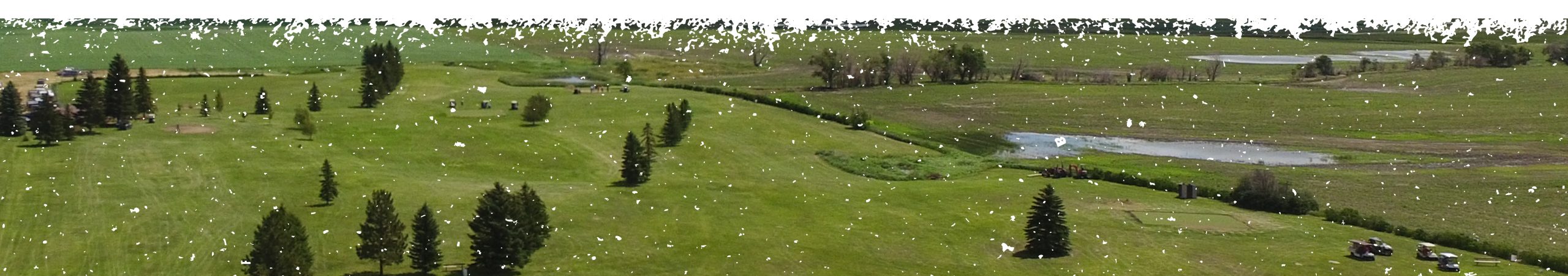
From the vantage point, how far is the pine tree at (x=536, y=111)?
4449 inches

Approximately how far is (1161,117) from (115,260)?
88782 mm

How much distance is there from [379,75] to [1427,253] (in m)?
96.5

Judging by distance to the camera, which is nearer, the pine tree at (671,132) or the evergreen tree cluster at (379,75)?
the pine tree at (671,132)

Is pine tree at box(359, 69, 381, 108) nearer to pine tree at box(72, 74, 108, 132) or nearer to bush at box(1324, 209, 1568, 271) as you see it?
pine tree at box(72, 74, 108, 132)

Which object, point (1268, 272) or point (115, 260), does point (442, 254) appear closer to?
point (115, 260)

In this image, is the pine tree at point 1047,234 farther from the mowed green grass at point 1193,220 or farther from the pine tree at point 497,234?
the pine tree at point 497,234

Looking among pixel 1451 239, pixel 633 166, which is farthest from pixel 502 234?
pixel 1451 239

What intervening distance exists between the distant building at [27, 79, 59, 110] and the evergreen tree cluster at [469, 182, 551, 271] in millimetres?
54283

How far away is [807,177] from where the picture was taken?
89.1m

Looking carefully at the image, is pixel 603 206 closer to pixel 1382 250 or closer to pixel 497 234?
A: pixel 497 234

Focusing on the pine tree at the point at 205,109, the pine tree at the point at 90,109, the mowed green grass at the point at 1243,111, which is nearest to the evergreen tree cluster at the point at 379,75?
the pine tree at the point at 205,109

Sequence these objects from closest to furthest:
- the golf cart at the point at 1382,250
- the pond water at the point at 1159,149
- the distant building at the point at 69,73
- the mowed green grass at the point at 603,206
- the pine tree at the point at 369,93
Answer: the mowed green grass at the point at 603,206
the golf cart at the point at 1382,250
the pond water at the point at 1159,149
the pine tree at the point at 369,93
the distant building at the point at 69,73

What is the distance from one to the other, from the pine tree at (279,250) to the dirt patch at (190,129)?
51631mm

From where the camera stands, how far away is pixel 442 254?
6075cm
